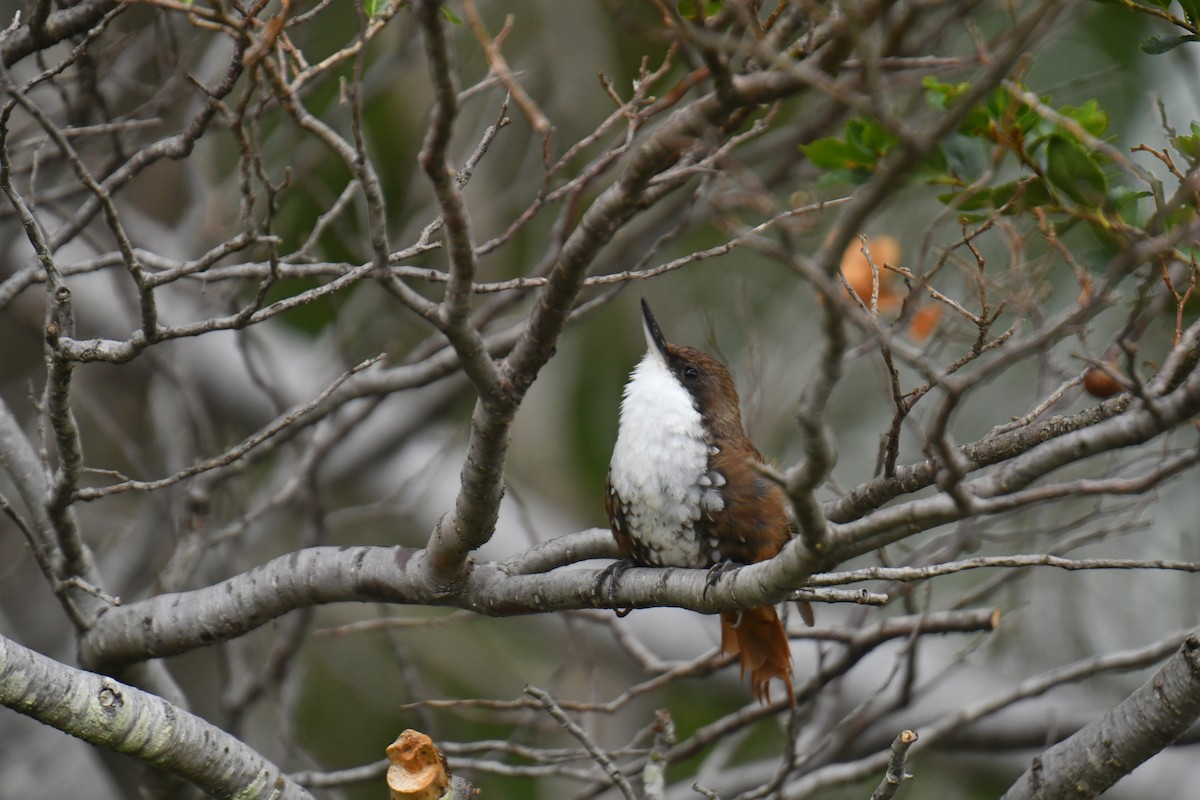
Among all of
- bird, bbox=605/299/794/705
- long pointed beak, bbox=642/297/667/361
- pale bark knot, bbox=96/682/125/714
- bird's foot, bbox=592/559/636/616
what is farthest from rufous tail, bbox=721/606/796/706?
pale bark knot, bbox=96/682/125/714

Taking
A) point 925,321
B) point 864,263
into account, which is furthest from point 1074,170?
point 925,321

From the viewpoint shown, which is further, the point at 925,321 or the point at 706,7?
the point at 925,321

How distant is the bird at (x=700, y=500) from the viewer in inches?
134

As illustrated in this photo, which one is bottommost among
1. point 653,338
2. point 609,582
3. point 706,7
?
point 609,582

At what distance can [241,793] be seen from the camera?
2787mm

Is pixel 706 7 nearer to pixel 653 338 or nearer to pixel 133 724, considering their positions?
pixel 653 338

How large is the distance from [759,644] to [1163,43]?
6.62 ft

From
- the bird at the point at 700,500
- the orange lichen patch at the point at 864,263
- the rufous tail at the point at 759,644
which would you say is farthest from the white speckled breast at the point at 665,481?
the orange lichen patch at the point at 864,263

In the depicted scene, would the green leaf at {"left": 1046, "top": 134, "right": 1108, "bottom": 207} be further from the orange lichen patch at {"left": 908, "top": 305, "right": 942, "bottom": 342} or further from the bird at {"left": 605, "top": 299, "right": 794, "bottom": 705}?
the orange lichen patch at {"left": 908, "top": 305, "right": 942, "bottom": 342}

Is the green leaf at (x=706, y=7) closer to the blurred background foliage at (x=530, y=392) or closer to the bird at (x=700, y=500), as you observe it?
the blurred background foliage at (x=530, y=392)

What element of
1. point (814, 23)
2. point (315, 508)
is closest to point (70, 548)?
point (315, 508)

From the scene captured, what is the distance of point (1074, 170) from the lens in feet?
8.07

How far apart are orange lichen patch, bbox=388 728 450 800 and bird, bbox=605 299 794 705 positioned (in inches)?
34.4

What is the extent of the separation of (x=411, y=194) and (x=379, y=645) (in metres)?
3.77
